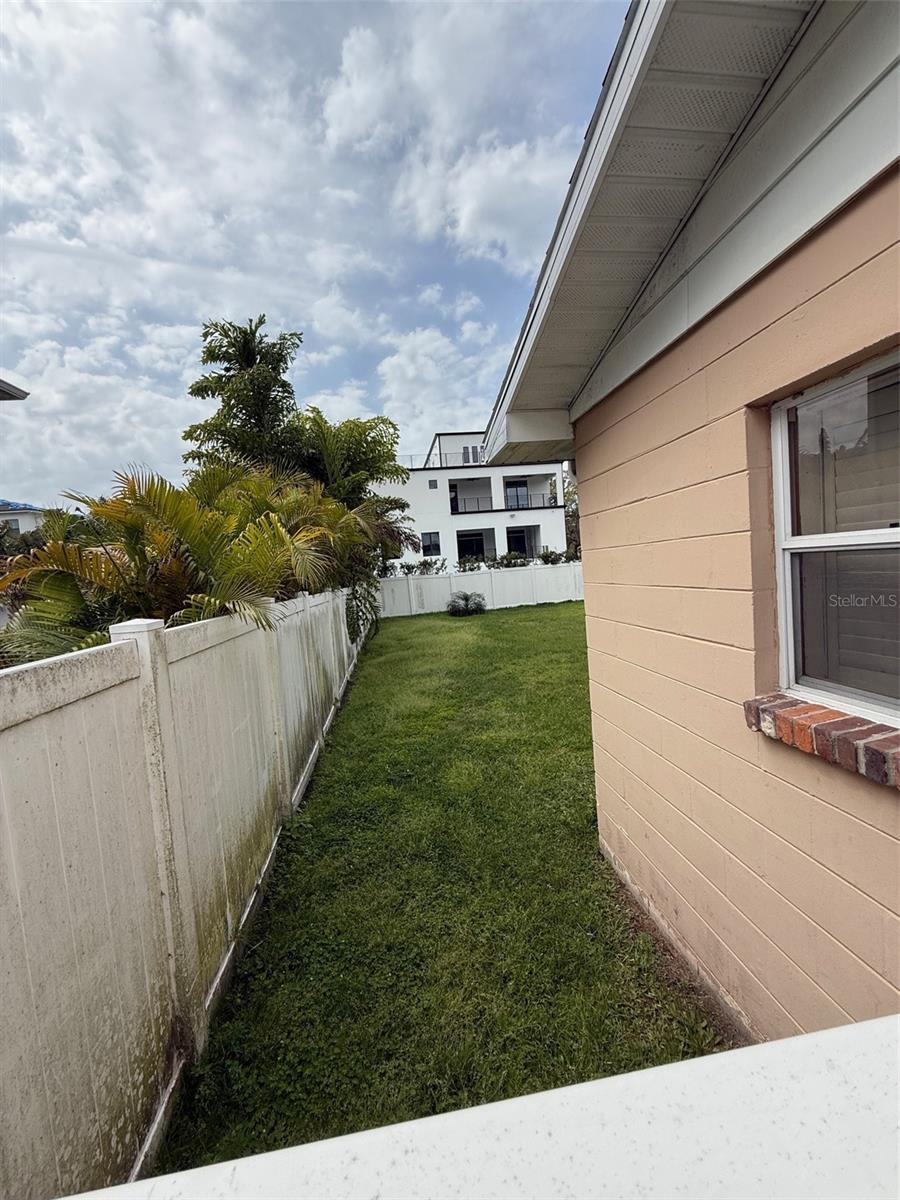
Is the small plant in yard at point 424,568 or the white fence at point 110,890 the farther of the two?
the small plant in yard at point 424,568

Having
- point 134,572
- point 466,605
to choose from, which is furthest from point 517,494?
point 134,572

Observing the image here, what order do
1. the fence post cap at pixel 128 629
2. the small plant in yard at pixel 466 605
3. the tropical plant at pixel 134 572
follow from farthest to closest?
the small plant in yard at pixel 466 605
the tropical plant at pixel 134 572
the fence post cap at pixel 128 629

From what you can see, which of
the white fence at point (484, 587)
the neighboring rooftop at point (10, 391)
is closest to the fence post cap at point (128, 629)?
the neighboring rooftop at point (10, 391)

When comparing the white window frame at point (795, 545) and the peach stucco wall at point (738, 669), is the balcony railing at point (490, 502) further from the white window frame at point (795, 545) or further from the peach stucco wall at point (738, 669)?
the white window frame at point (795, 545)

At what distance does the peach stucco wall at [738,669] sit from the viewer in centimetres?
155

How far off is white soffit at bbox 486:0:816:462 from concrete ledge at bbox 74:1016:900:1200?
7.39 feet

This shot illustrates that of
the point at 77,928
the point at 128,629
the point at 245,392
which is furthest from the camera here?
the point at 245,392

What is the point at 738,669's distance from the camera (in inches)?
83.5

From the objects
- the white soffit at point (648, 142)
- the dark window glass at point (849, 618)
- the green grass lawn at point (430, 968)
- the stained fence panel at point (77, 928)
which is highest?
the white soffit at point (648, 142)

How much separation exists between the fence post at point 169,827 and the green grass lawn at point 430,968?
264mm

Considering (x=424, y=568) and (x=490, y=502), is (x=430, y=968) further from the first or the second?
(x=490, y=502)

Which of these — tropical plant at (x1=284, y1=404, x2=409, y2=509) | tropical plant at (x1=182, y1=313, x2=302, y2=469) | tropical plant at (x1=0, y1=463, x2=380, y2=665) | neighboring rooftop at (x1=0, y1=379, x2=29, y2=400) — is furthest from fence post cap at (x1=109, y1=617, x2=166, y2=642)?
tropical plant at (x1=182, y1=313, x2=302, y2=469)

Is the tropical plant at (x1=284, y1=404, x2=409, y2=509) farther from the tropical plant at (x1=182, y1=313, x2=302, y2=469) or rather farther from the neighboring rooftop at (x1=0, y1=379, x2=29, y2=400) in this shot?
the neighboring rooftop at (x1=0, y1=379, x2=29, y2=400)

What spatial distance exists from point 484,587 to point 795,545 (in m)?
18.8
